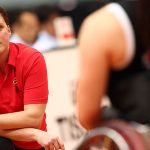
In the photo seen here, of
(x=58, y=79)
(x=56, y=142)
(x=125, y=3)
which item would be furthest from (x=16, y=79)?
(x=58, y=79)

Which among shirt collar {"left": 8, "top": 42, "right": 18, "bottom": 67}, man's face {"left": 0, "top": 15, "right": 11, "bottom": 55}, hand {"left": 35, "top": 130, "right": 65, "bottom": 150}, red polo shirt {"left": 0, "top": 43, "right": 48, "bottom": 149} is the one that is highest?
man's face {"left": 0, "top": 15, "right": 11, "bottom": 55}

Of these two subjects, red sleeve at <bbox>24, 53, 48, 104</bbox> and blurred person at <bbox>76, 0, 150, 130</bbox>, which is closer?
blurred person at <bbox>76, 0, 150, 130</bbox>

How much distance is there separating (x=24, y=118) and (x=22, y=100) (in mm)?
39

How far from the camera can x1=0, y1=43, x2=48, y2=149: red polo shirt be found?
0.92m

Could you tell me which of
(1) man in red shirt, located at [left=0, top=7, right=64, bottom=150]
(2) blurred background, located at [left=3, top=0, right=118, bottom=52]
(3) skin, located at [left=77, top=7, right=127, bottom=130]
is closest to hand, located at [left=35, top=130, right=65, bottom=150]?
(1) man in red shirt, located at [left=0, top=7, right=64, bottom=150]

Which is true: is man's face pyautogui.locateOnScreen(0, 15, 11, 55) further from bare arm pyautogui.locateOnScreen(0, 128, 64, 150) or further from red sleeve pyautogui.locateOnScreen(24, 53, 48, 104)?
bare arm pyautogui.locateOnScreen(0, 128, 64, 150)

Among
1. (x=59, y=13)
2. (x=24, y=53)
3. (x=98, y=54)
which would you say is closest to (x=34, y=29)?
(x=24, y=53)

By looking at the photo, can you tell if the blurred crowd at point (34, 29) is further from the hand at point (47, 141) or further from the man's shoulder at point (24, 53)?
the hand at point (47, 141)

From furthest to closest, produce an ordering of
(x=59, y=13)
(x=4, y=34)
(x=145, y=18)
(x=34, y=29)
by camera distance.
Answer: (x=59, y=13), (x=34, y=29), (x=4, y=34), (x=145, y=18)

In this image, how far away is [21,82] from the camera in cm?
92

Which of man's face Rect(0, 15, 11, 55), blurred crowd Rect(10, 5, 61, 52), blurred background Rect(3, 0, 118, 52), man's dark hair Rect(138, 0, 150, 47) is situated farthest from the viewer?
blurred background Rect(3, 0, 118, 52)

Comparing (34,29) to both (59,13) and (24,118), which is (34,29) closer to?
(24,118)

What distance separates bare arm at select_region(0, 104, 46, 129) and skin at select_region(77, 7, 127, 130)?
14 centimetres

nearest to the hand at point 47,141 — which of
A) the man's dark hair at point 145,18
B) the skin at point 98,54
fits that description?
the skin at point 98,54
